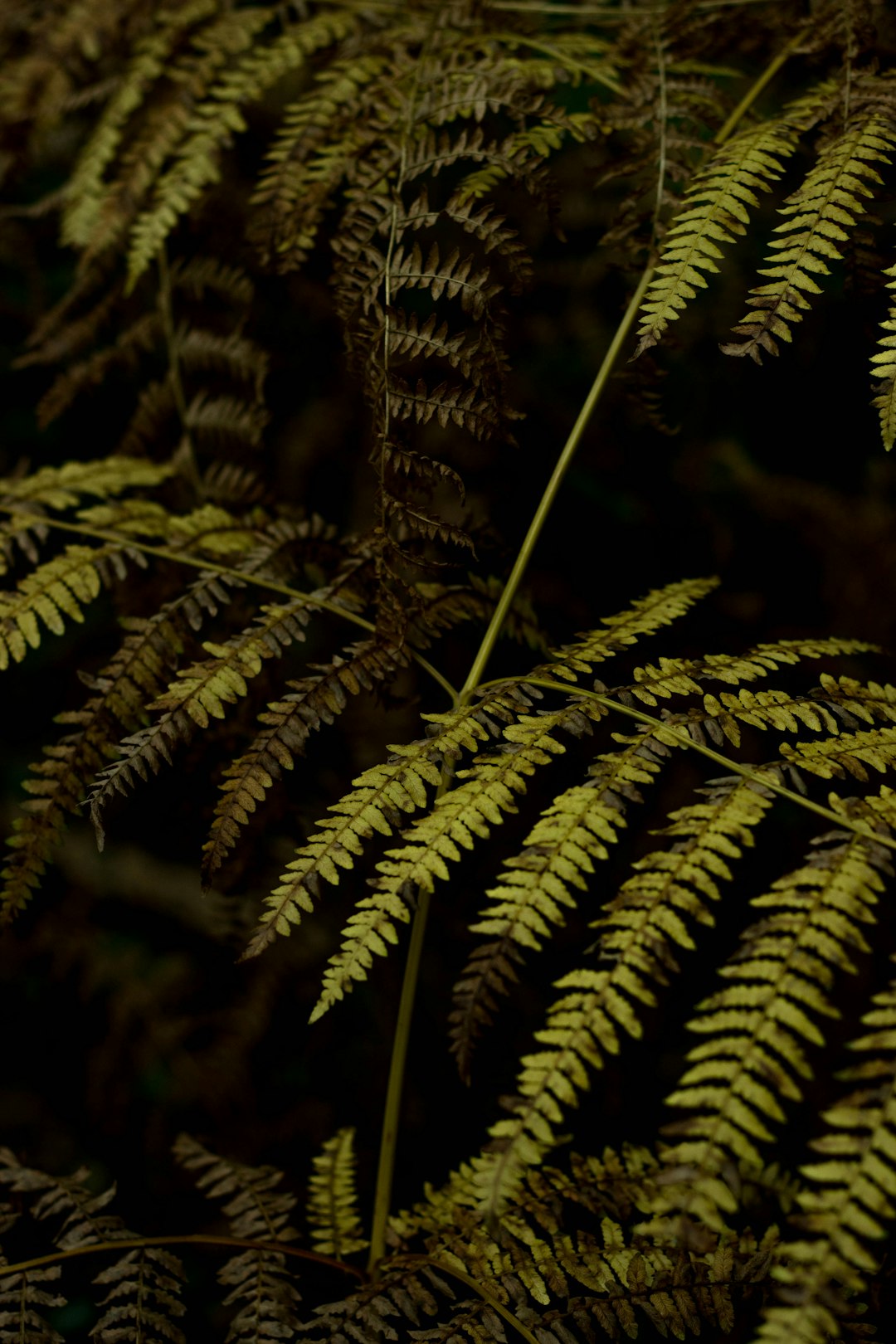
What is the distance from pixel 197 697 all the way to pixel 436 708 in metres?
0.71

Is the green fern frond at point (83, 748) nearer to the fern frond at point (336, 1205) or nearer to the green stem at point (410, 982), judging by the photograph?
the green stem at point (410, 982)

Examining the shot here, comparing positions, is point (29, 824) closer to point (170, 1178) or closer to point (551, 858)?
point (551, 858)

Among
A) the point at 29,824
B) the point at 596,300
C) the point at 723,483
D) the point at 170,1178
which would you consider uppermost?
the point at 596,300

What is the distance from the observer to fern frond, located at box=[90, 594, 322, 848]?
111 centimetres

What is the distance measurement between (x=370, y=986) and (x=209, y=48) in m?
2.12

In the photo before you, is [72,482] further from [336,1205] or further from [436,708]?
[336,1205]

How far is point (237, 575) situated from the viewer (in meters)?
1.37

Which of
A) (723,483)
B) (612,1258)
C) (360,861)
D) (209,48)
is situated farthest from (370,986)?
(209,48)

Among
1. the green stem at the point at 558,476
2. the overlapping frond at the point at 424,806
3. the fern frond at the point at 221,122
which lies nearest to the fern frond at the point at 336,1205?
the overlapping frond at the point at 424,806

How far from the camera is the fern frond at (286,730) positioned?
1.08 m

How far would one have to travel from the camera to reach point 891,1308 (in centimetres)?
108

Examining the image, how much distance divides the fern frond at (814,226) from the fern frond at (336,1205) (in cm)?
125

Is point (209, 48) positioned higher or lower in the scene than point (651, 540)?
higher

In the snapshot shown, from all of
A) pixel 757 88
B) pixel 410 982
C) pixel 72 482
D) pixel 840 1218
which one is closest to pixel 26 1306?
pixel 410 982
